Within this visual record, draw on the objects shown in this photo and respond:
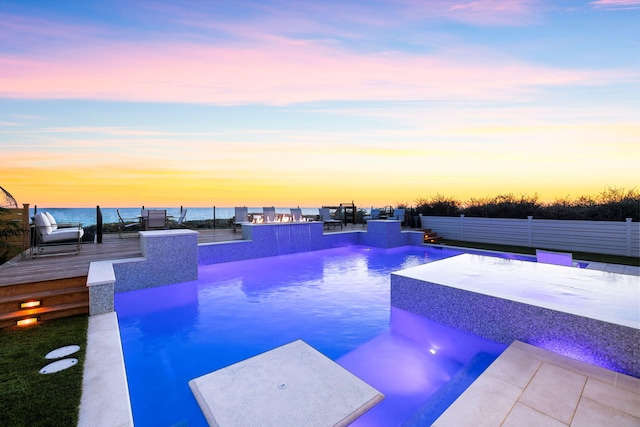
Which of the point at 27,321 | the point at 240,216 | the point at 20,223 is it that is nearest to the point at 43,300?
the point at 27,321

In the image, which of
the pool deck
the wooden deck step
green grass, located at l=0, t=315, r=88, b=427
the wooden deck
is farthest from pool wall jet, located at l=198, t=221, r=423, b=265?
the pool deck

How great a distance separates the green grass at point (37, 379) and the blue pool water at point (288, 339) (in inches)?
20.2

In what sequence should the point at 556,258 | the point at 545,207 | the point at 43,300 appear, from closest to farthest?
the point at 43,300
the point at 556,258
the point at 545,207

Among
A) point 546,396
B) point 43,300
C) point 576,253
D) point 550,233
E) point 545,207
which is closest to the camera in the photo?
point 546,396

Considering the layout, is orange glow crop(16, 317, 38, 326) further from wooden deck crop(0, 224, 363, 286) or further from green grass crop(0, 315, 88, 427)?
wooden deck crop(0, 224, 363, 286)

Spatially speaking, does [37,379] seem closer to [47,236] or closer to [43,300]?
[43,300]

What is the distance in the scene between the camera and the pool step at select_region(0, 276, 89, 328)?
11.9 ft

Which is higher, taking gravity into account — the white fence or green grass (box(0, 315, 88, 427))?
the white fence

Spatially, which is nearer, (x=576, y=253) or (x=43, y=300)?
(x=43, y=300)

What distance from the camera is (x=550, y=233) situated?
9711 mm

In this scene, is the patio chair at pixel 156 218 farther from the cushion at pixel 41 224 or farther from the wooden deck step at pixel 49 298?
the wooden deck step at pixel 49 298

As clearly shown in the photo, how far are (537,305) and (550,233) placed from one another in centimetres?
876

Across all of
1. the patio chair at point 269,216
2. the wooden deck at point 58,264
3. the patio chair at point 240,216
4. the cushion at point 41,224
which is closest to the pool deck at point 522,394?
the wooden deck at point 58,264

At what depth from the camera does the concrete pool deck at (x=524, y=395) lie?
1.84 meters
